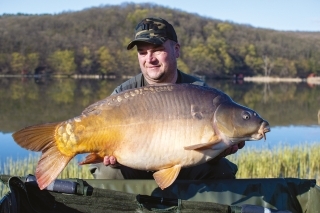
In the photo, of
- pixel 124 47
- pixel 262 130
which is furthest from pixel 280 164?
pixel 124 47

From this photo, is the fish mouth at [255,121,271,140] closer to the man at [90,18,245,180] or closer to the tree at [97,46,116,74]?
the man at [90,18,245,180]

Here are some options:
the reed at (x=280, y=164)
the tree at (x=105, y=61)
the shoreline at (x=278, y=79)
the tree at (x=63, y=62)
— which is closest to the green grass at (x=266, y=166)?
the reed at (x=280, y=164)

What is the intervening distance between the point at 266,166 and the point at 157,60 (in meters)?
2.53

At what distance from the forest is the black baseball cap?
4095 cm

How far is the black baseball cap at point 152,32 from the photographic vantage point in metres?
2.10

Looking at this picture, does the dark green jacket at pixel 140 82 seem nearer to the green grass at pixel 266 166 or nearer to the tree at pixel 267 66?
the green grass at pixel 266 166

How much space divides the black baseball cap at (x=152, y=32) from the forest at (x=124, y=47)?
134 ft

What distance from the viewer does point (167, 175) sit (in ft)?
4.86

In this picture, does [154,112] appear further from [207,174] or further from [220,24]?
[220,24]

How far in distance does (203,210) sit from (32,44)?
164ft

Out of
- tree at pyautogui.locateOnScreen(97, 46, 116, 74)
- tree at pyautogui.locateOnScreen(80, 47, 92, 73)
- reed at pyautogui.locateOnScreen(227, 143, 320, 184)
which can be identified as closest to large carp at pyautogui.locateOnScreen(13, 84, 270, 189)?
reed at pyautogui.locateOnScreen(227, 143, 320, 184)

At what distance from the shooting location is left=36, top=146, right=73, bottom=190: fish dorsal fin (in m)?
1.43

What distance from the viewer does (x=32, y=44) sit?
48.8 metres

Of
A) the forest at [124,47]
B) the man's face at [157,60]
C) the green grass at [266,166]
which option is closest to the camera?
the man's face at [157,60]
